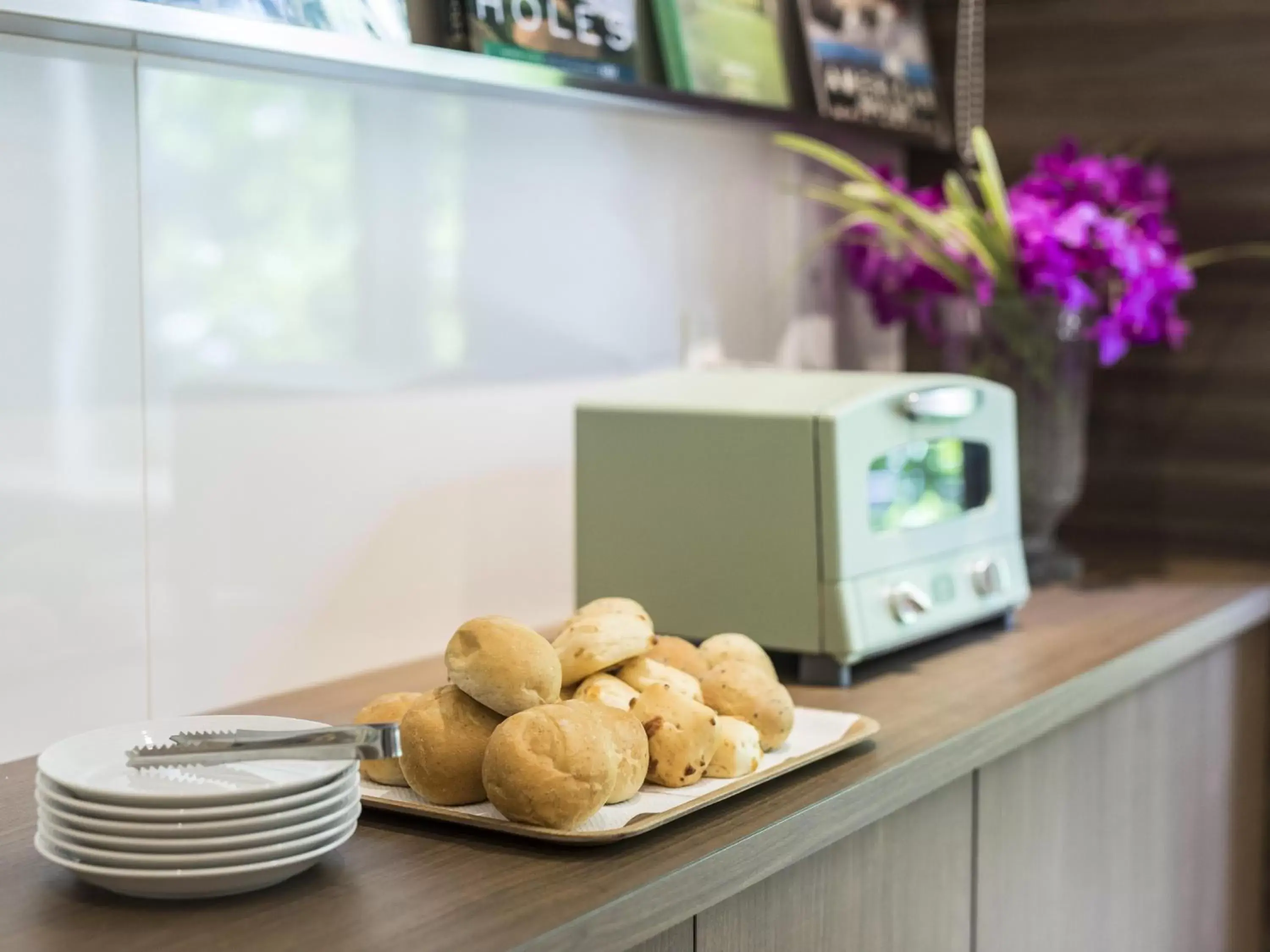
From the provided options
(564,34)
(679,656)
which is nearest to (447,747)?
(679,656)

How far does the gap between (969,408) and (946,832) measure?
50 cm

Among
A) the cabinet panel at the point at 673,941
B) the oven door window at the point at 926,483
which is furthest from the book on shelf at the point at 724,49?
the cabinet panel at the point at 673,941

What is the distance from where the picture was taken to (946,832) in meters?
1.36

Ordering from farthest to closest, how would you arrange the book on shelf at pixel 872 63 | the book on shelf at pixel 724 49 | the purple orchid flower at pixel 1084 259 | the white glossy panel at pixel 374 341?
the book on shelf at pixel 872 63 → the purple orchid flower at pixel 1084 259 → the book on shelf at pixel 724 49 → the white glossy panel at pixel 374 341

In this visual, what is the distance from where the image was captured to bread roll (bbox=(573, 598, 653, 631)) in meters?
1.24

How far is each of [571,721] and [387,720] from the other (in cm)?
17

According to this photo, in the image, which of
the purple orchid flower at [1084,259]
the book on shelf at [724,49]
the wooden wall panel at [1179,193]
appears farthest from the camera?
the wooden wall panel at [1179,193]

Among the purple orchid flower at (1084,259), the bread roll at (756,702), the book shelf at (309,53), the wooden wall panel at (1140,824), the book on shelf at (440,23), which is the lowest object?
the wooden wall panel at (1140,824)

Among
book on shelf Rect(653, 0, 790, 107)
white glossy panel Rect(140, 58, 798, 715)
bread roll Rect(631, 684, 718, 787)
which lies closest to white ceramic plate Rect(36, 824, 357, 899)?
bread roll Rect(631, 684, 718, 787)

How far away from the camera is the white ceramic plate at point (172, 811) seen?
90 cm

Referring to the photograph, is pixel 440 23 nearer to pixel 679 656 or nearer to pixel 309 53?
pixel 309 53

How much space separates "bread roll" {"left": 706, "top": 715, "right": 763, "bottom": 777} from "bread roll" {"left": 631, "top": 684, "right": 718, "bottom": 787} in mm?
11

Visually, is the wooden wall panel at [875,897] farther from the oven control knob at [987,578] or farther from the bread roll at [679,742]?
the oven control knob at [987,578]

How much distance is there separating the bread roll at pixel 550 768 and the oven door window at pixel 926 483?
59 cm
